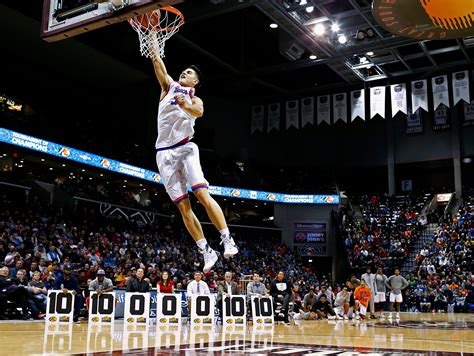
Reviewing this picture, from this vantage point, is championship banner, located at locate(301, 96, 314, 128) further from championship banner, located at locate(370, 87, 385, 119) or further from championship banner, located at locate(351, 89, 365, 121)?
championship banner, located at locate(370, 87, 385, 119)

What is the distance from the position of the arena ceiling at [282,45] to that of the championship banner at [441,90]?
4.53ft

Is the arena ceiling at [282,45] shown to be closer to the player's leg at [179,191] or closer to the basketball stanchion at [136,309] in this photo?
the basketball stanchion at [136,309]

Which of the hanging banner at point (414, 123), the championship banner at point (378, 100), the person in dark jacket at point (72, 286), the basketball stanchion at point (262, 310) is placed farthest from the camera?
the hanging banner at point (414, 123)

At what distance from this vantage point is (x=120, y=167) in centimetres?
2739

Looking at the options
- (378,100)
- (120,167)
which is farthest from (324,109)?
(120,167)

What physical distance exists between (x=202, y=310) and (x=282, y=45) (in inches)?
727

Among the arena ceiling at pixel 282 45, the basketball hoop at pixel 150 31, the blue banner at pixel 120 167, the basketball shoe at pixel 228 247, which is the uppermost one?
the arena ceiling at pixel 282 45

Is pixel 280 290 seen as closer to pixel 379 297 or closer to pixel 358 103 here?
pixel 379 297

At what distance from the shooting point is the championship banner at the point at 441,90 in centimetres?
2795

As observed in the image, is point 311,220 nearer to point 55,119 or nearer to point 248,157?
point 248,157

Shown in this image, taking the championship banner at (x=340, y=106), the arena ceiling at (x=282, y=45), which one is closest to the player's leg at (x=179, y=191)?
the arena ceiling at (x=282, y=45)

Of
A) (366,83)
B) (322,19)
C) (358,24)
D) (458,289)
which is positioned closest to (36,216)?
(322,19)

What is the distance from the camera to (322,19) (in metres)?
24.0

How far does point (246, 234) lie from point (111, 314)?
83.7ft
